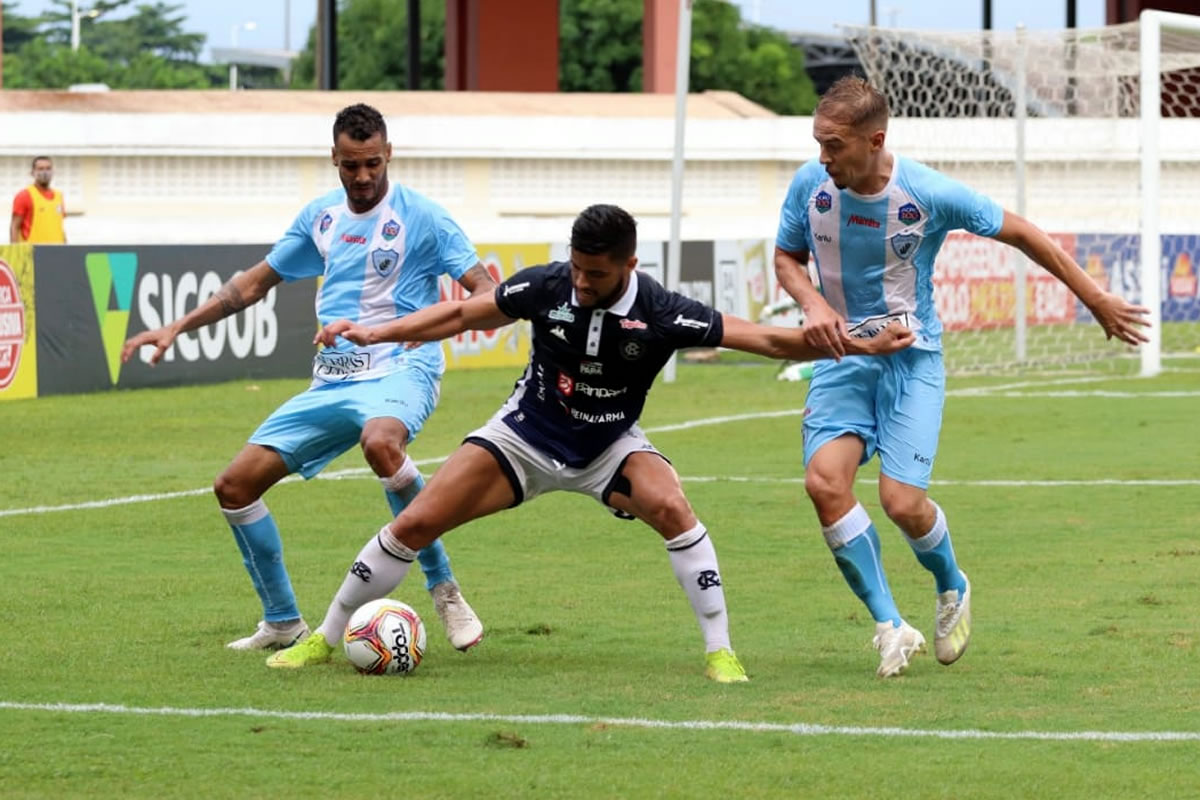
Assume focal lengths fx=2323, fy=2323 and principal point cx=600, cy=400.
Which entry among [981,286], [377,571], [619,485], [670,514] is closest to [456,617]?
[377,571]

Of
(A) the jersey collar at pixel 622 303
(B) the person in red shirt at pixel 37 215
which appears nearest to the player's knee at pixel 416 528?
(A) the jersey collar at pixel 622 303

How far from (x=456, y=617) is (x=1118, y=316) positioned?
2682 mm

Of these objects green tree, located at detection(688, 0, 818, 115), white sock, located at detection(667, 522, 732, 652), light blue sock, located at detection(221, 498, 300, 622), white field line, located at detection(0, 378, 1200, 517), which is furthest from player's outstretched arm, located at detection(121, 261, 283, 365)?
green tree, located at detection(688, 0, 818, 115)

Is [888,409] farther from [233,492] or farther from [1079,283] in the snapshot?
[233,492]

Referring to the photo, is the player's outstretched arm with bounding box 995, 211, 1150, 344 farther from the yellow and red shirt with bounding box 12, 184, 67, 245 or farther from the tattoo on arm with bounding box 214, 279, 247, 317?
the yellow and red shirt with bounding box 12, 184, 67, 245

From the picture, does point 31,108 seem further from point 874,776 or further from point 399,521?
point 874,776

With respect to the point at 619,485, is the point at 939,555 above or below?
below

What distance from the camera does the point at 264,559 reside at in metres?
8.84

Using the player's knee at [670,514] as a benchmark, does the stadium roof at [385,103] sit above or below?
above

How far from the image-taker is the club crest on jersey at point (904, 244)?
27.0 ft

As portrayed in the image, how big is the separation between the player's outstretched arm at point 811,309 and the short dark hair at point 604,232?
68 centimetres

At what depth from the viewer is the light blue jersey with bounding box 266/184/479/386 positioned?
9.13 metres

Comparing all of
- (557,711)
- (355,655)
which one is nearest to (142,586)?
(355,655)

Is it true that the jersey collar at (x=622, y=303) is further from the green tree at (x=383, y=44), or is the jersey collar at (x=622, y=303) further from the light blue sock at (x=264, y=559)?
the green tree at (x=383, y=44)
